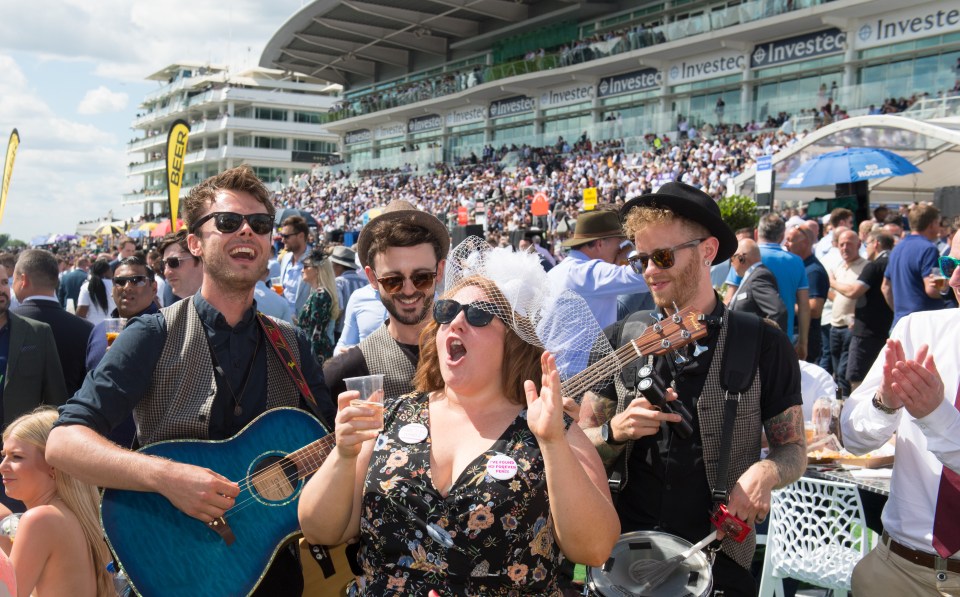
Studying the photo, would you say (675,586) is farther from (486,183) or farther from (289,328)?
(486,183)

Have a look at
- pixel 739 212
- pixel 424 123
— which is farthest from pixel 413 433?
pixel 424 123

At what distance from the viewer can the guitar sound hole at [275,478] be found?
9.00 feet

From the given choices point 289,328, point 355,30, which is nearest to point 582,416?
point 289,328

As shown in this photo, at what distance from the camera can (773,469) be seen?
2.54 metres

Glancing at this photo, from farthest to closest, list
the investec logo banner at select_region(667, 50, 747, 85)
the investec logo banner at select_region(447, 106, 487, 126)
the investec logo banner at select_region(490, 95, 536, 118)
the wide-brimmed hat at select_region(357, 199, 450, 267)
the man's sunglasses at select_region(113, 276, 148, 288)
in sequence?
the investec logo banner at select_region(447, 106, 487, 126) < the investec logo banner at select_region(490, 95, 536, 118) < the investec logo banner at select_region(667, 50, 747, 85) < the man's sunglasses at select_region(113, 276, 148, 288) < the wide-brimmed hat at select_region(357, 199, 450, 267)

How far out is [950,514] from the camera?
265 centimetres

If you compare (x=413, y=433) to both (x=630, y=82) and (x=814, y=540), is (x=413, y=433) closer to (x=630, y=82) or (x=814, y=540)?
(x=814, y=540)

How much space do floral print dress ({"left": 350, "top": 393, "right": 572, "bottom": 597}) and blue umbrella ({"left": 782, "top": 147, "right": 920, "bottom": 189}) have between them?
39.0 ft

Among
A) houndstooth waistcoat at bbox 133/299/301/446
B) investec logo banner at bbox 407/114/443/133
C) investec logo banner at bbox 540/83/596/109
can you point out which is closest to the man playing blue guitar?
houndstooth waistcoat at bbox 133/299/301/446

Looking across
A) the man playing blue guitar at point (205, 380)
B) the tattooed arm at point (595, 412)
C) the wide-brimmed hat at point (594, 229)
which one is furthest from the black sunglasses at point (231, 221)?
the wide-brimmed hat at point (594, 229)

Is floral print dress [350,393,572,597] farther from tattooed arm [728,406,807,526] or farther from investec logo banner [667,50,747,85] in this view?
investec logo banner [667,50,747,85]

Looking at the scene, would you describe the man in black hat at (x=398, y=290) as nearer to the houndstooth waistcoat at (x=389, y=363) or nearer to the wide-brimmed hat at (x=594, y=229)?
the houndstooth waistcoat at (x=389, y=363)

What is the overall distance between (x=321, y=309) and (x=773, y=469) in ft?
15.2

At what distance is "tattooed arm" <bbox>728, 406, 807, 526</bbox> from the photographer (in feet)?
8.11
